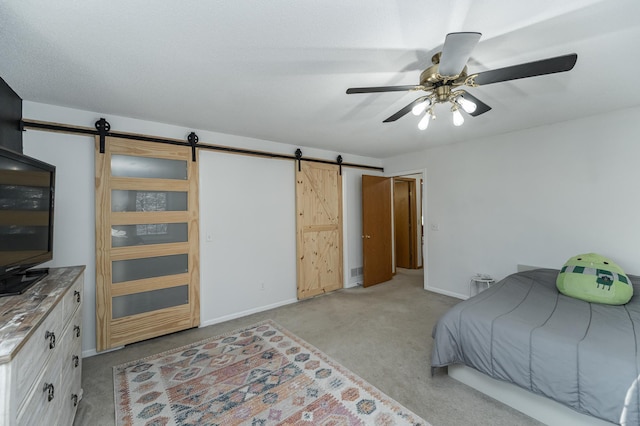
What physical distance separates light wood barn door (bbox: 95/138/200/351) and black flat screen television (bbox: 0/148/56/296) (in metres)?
0.90

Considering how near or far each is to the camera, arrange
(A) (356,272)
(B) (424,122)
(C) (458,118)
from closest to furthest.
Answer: (C) (458,118) → (B) (424,122) → (A) (356,272)

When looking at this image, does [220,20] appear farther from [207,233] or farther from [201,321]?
[201,321]

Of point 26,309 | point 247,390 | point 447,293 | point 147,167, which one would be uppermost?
point 147,167

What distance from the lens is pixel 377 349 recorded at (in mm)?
2660

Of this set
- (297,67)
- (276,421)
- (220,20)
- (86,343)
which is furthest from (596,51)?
(86,343)

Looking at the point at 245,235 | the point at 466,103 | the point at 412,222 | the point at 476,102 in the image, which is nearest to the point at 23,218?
the point at 245,235

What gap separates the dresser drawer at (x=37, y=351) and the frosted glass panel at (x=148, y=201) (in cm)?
163

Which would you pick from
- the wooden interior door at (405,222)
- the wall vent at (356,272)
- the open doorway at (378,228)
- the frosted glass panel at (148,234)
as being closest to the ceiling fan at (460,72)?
the frosted glass panel at (148,234)

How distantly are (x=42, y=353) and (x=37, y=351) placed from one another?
0.09m

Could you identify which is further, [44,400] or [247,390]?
[247,390]

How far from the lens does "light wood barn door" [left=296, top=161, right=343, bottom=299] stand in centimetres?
419

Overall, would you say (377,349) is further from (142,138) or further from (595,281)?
(142,138)

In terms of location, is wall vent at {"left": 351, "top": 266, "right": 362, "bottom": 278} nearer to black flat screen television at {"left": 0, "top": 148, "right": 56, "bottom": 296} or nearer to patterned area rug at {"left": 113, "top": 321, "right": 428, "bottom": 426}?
patterned area rug at {"left": 113, "top": 321, "right": 428, "bottom": 426}

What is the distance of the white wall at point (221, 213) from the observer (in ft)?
8.32
